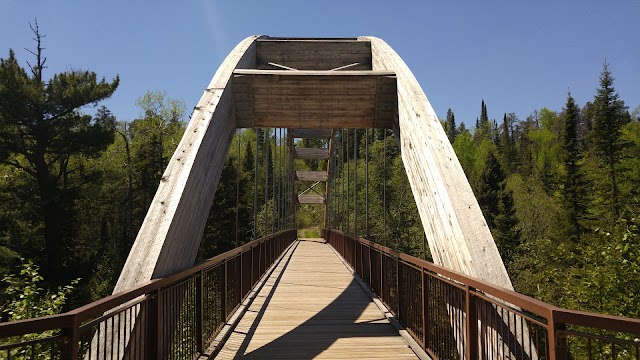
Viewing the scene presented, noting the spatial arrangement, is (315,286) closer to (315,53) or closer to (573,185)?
(315,53)

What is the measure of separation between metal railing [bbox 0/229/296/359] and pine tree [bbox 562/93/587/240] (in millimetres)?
27325

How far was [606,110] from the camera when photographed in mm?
30109

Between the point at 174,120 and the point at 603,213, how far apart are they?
3150cm

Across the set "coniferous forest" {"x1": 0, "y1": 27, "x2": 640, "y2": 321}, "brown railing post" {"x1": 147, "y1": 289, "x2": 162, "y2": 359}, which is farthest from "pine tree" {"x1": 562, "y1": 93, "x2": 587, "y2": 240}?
"brown railing post" {"x1": 147, "y1": 289, "x2": 162, "y2": 359}

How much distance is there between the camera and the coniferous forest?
14555 millimetres

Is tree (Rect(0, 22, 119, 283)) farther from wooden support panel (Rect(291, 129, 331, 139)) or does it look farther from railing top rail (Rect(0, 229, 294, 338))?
railing top rail (Rect(0, 229, 294, 338))

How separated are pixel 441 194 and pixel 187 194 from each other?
2373mm

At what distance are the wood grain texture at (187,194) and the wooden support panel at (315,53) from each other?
1.75 m

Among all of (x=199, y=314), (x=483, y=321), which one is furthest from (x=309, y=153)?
(x=483, y=321)

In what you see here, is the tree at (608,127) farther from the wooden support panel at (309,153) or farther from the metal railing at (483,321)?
the metal railing at (483,321)

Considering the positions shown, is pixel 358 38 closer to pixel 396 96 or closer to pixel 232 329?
pixel 396 96

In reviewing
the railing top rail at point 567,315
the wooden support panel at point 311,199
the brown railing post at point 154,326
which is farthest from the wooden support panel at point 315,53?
the wooden support panel at point 311,199

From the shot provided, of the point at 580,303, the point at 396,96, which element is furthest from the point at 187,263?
the point at 580,303

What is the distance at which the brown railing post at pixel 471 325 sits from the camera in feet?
10.3
